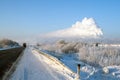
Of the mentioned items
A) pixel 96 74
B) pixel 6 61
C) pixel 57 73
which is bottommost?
pixel 96 74

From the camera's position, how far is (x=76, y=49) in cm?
6631

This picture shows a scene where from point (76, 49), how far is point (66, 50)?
7.42ft

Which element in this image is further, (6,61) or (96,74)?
(6,61)

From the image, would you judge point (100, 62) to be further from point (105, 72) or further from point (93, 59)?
point (105, 72)

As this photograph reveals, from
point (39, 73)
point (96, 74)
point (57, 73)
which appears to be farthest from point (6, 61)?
point (96, 74)

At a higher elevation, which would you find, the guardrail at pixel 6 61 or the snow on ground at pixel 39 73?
the guardrail at pixel 6 61

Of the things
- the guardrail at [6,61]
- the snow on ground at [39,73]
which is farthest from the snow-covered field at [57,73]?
the guardrail at [6,61]

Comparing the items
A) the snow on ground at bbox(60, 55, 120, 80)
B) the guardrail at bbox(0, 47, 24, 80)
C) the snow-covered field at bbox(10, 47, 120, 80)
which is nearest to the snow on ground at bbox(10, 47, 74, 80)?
the snow-covered field at bbox(10, 47, 120, 80)

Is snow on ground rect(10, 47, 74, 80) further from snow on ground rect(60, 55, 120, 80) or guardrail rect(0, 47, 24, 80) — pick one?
snow on ground rect(60, 55, 120, 80)

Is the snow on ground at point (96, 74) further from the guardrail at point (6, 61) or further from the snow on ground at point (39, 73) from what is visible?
the guardrail at point (6, 61)

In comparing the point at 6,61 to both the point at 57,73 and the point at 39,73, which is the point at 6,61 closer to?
the point at 39,73

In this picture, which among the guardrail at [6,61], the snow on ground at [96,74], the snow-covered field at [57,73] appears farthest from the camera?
the guardrail at [6,61]

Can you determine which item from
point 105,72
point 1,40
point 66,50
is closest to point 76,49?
point 66,50

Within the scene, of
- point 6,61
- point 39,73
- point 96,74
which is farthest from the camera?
point 6,61
